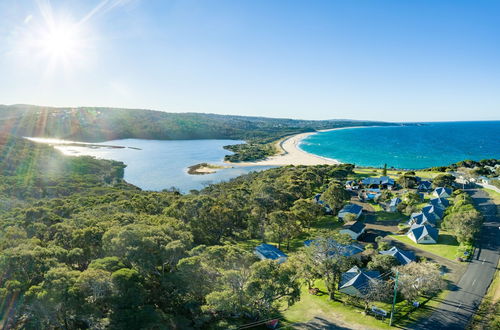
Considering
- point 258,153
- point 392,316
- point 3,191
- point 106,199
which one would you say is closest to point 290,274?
point 392,316

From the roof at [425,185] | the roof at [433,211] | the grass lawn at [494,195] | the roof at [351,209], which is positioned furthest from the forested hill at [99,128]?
the roof at [433,211]

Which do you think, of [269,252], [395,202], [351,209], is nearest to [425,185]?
[395,202]

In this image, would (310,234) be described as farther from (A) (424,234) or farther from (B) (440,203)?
(B) (440,203)

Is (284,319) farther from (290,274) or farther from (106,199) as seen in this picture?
(106,199)

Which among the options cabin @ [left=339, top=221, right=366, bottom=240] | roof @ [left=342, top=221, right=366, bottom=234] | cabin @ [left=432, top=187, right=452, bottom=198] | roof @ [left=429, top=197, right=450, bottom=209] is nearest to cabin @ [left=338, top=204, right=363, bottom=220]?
roof @ [left=342, top=221, right=366, bottom=234]

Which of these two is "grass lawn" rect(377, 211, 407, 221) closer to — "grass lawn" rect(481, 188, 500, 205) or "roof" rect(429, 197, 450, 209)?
"roof" rect(429, 197, 450, 209)
